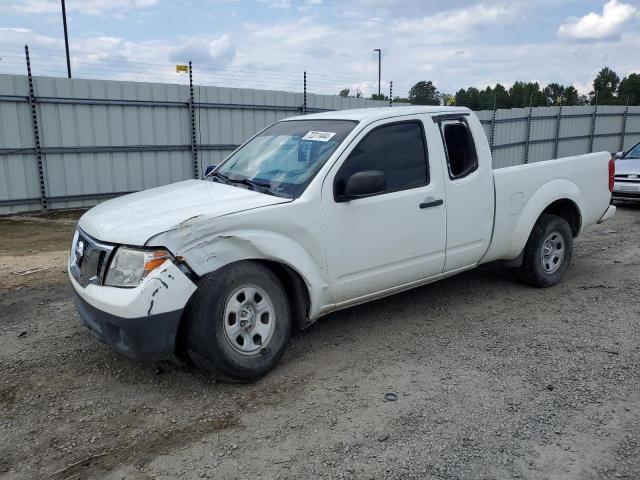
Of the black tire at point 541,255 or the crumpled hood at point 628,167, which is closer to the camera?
the black tire at point 541,255

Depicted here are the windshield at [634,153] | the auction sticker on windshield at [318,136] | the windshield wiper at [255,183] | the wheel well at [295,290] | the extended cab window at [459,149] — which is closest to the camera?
the wheel well at [295,290]

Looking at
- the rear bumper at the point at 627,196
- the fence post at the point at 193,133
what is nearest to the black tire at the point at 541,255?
the rear bumper at the point at 627,196

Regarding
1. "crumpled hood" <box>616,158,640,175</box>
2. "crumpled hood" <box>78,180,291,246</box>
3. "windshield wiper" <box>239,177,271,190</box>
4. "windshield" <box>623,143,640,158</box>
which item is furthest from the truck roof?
"windshield" <box>623,143,640,158</box>

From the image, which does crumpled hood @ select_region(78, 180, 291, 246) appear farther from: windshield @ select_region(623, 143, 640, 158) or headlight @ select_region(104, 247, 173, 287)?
windshield @ select_region(623, 143, 640, 158)

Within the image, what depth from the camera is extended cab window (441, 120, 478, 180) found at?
4758 millimetres

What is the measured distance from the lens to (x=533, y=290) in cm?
571

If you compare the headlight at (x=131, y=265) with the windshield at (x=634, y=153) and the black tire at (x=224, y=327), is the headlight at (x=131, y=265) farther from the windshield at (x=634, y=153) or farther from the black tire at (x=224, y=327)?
the windshield at (x=634, y=153)

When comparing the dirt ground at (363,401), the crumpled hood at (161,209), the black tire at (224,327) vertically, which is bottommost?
the dirt ground at (363,401)

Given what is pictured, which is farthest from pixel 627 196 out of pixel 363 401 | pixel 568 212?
pixel 363 401

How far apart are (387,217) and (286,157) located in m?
0.95

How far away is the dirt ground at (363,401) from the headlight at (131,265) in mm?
800

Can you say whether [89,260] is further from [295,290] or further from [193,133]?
[193,133]

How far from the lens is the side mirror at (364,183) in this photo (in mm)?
3885

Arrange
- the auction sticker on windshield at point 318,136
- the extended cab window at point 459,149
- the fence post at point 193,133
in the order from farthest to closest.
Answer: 1. the fence post at point 193,133
2. the extended cab window at point 459,149
3. the auction sticker on windshield at point 318,136
